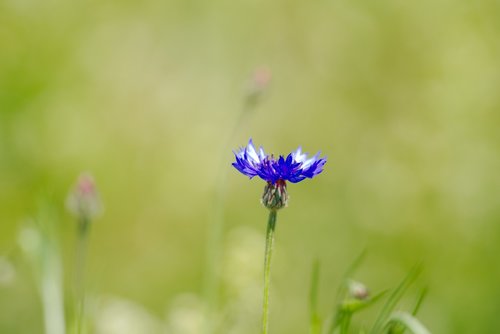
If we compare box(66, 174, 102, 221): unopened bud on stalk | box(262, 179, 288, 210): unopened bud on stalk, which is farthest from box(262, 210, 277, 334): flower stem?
box(66, 174, 102, 221): unopened bud on stalk

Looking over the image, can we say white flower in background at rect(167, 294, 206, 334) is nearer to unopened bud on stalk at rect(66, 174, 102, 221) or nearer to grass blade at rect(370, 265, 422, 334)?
unopened bud on stalk at rect(66, 174, 102, 221)

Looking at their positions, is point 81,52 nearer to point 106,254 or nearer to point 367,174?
point 106,254

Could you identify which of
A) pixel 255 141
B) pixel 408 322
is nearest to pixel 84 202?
pixel 408 322

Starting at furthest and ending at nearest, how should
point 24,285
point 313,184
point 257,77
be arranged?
point 313,184, point 24,285, point 257,77

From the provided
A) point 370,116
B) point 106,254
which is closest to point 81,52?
point 106,254

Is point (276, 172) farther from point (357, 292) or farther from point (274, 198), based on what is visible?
point (357, 292)
